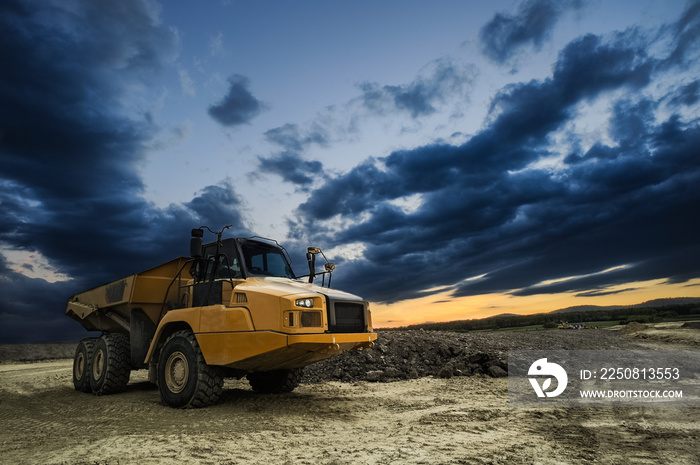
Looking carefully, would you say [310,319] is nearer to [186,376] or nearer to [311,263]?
[311,263]

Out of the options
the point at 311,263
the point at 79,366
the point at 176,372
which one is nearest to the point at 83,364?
the point at 79,366

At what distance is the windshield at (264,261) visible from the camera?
340 inches

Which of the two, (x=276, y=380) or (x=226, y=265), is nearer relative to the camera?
(x=226, y=265)

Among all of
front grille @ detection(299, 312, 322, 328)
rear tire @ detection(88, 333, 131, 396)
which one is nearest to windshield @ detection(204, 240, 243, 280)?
front grille @ detection(299, 312, 322, 328)

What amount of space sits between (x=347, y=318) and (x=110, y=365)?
6.51 m

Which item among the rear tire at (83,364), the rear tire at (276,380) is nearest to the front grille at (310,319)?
the rear tire at (276,380)

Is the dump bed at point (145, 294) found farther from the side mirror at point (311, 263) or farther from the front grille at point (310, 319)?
the front grille at point (310, 319)

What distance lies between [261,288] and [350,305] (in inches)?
64.7

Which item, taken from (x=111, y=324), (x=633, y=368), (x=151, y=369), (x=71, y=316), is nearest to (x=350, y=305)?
(x=151, y=369)

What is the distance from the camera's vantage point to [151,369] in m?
9.08

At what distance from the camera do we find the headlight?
23.3 ft

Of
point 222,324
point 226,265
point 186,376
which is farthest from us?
point 226,265

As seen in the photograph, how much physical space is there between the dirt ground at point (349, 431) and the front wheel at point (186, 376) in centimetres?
23

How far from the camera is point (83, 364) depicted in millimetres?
11555
